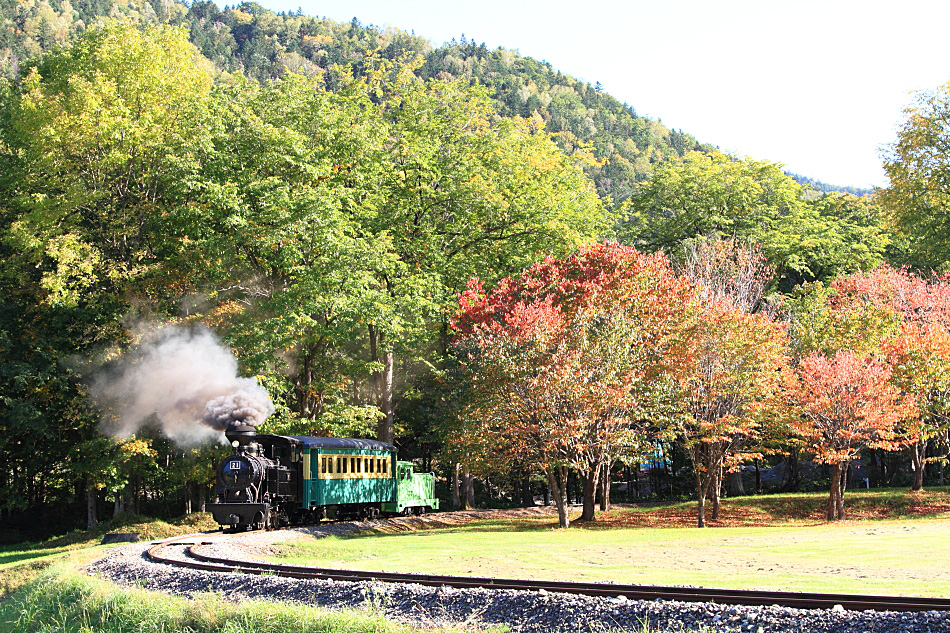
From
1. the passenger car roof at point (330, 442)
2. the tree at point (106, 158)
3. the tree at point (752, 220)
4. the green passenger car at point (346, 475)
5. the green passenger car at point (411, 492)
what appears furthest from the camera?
the tree at point (752, 220)

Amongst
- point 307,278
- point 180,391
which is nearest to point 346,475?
point 180,391

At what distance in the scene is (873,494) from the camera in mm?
32875

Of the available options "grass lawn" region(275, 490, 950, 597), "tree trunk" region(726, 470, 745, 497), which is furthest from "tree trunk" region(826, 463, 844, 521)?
"tree trunk" region(726, 470, 745, 497)

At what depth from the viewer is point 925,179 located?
138ft

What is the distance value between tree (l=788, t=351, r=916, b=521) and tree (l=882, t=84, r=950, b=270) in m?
17.8

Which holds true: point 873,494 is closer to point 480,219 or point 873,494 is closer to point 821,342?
point 821,342

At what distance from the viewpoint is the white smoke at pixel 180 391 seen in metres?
24.1

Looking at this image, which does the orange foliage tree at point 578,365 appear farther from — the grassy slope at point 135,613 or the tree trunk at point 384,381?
the grassy slope at point 135,613

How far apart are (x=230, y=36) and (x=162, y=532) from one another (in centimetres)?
18677

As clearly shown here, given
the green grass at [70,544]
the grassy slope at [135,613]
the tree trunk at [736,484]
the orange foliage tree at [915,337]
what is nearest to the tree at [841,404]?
the orange foliage tree at [915,337]

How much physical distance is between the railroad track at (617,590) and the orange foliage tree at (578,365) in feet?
37.5

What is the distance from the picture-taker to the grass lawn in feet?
40.9

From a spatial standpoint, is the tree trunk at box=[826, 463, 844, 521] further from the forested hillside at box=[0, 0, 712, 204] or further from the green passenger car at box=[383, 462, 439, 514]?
the forested hillside at box=[0, 0, 712, 204]

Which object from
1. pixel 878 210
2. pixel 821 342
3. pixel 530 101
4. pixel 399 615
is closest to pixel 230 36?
pixel 530 101
